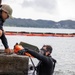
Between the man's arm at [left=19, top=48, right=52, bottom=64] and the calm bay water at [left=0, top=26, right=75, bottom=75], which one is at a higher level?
the man's arm at [left=19, top=48, right=52, bottom=64]

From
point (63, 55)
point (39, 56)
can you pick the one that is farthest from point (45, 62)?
point (63, 55)

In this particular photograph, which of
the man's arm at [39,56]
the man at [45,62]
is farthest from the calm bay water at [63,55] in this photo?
the man's arm at [39,56]

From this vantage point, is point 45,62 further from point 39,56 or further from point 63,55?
point 63,55

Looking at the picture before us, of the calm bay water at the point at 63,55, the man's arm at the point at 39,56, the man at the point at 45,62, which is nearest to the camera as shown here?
the man's arm at the point at 39,56

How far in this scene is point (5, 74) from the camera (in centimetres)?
922

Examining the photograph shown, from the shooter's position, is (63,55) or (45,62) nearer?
(45,62)

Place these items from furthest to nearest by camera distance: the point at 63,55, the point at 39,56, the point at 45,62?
the point at 63,55, the point at 45,62, the point at 39,56

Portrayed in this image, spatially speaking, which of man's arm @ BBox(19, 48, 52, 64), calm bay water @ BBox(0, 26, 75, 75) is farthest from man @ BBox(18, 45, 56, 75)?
A: calm bay water @ BBox(0, 26, 75, 75)

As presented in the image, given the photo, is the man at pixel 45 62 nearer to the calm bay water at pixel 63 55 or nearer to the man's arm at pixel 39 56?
the man's arm at pixel 39 56

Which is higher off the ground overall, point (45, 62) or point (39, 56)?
point (39, 56)

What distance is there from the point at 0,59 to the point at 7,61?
0.19m

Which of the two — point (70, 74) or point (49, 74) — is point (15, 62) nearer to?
point (49, 74)

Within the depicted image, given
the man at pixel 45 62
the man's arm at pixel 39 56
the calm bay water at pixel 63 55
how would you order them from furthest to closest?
1. the calm bay water at pixel 63 55
2. the man at pixel 45 62
3. the man's arm at pixel 39 56

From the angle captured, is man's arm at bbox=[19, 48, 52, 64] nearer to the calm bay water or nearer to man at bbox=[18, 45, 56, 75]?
man at bbox=[18, 45, 56, 75]
